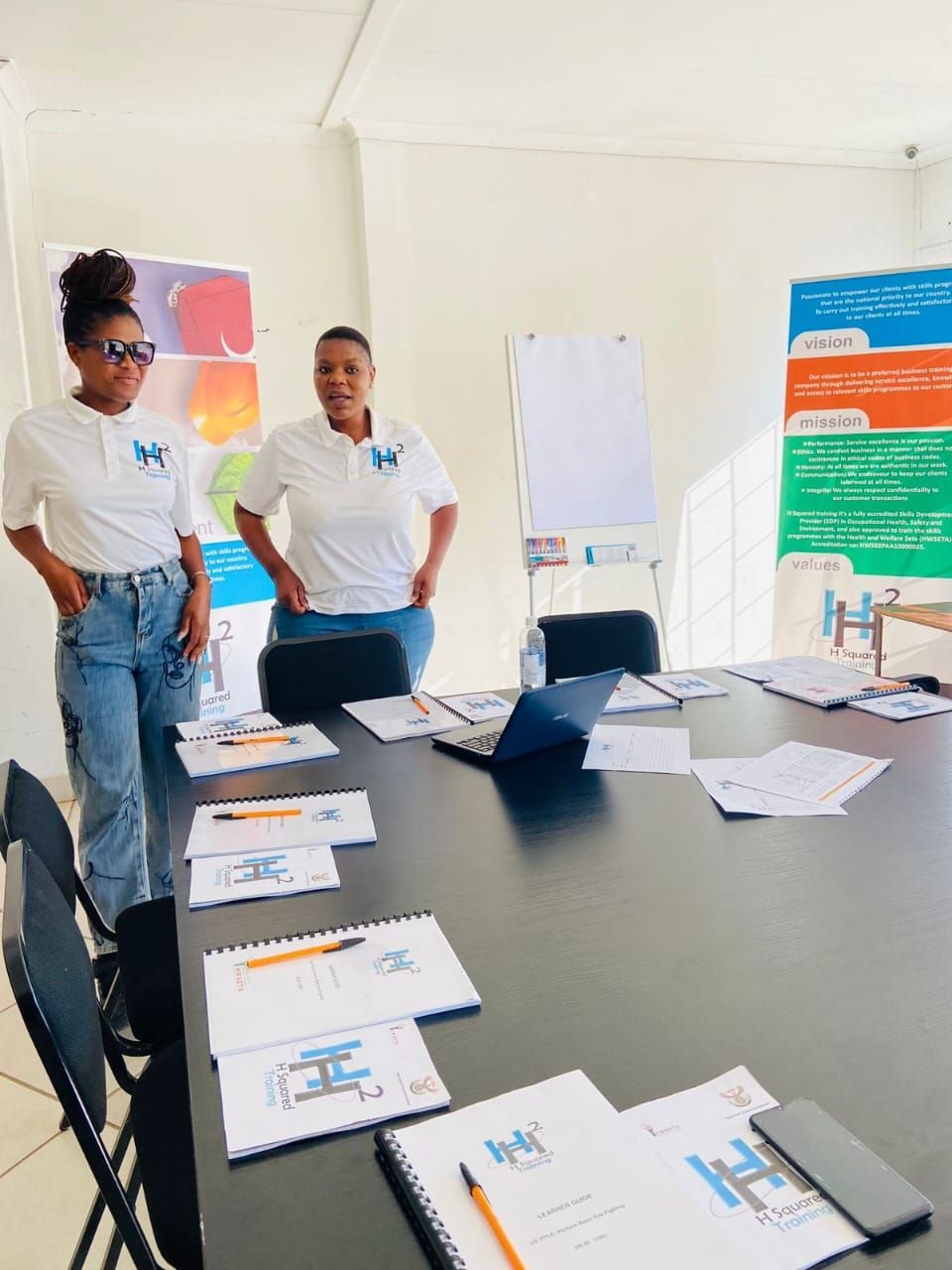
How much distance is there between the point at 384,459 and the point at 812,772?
1.59 m

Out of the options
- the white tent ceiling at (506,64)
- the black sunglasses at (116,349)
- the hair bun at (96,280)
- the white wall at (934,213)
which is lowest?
the black sunglasses at (116,349)

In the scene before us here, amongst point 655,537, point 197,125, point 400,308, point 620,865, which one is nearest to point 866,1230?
point 620,865

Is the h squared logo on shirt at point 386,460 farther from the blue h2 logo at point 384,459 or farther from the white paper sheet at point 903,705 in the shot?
the white paper sheet at point 903,705

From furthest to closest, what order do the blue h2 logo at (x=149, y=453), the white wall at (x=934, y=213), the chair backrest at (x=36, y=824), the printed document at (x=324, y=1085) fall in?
the white wall at (x=934, y=213)
the blue h2 logo at (x=149, y=453)
the chair backrest at (x=36, y=824)
the printed document at (x=324, y=1085)

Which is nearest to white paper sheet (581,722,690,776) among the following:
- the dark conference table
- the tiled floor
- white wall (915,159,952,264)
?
the dark conference table

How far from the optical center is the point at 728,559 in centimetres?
482

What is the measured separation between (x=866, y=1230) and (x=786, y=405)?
410cm

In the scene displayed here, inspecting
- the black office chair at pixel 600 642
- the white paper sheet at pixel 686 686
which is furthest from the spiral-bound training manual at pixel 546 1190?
the black office chair at pixel 600 642

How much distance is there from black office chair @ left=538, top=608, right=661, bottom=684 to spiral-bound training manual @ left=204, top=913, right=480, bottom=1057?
1553mm

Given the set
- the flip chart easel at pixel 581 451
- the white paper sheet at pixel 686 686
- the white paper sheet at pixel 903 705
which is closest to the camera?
the white paper sheet at pixel 903 705

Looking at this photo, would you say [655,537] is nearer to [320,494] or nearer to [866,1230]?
[320,494]

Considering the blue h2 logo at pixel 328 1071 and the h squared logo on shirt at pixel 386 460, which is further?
the h squared logo on shirt at pixel 386 460

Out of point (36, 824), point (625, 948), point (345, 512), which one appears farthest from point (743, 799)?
point (345, 512)

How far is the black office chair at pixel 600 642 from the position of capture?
2.57 meters
